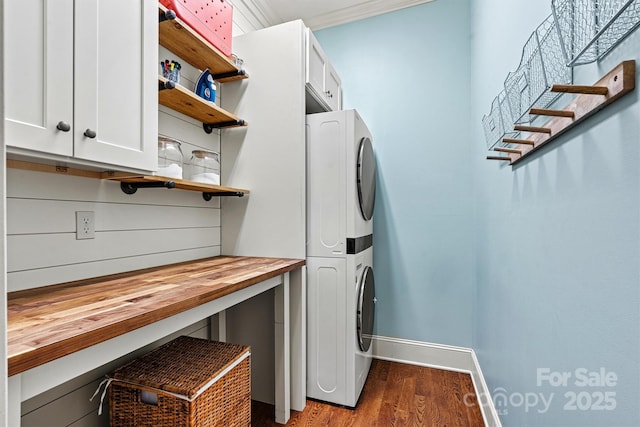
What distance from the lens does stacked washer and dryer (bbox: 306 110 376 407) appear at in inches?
76.4

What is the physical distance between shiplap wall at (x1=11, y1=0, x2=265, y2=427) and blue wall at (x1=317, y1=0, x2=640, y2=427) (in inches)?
60.3

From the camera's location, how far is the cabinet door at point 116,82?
1.04 meters

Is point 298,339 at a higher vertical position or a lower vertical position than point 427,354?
higher

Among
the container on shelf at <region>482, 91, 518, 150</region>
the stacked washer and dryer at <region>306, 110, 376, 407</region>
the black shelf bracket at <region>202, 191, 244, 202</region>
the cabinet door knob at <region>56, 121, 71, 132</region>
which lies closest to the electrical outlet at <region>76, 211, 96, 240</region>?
the cabinet door knob at <region>56, 121, 71, 132</region>

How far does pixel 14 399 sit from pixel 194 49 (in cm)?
168

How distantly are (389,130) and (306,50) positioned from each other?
102 cm

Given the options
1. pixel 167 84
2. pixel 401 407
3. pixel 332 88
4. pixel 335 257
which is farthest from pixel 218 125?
pixel 401 407

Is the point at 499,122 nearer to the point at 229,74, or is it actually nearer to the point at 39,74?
the point at 229,74

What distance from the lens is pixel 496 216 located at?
5.60 feet

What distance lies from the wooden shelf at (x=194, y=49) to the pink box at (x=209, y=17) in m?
0.04

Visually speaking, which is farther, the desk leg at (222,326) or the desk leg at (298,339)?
the desk leg at (222,326)

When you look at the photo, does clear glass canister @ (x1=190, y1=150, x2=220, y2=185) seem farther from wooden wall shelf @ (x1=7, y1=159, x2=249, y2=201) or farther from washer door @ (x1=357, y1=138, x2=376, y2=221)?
washer door @ (x1=357, y1=138, x2=376, y2=221)

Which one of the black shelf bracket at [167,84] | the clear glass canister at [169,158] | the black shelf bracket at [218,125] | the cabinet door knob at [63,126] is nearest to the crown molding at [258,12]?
the black shelf bracket at [218,125]

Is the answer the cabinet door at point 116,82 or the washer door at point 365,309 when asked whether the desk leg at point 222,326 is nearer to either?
the washer door at point 365,309
